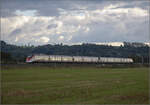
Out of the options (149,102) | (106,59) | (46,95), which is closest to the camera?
(149,102)

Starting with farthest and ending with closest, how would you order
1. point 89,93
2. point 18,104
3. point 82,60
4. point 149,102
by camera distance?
point 82,60, point 89,93, point 149,102, point 18,104

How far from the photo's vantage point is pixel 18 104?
19812 mm

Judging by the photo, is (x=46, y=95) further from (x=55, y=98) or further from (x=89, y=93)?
(x=89, y=93)

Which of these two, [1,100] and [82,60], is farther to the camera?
[82,60]

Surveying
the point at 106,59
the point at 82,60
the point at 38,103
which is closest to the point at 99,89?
the point at 38,103

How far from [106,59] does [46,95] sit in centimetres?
9588

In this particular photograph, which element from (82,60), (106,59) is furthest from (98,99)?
(106,59)

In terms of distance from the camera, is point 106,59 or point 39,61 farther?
point 106,59

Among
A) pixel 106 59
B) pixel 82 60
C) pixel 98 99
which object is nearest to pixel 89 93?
pixel 98 99

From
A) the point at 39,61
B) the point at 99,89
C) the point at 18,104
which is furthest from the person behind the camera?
the point at 39,61

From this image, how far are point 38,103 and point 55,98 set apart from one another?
2378mm

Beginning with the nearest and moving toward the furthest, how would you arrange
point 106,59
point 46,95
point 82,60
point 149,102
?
1. point 149,102
2. point 46,95
3. point 82,60
4. point 106,59

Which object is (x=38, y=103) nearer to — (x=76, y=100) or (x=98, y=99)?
(x=76, y=100)

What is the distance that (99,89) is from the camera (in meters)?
28.3
